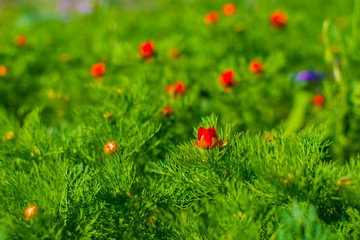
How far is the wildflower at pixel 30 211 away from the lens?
1.98 ft

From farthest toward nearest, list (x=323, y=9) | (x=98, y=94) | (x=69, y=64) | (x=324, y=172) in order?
(x=323, y=9) < (x=69, y=64) < (x=98, y=94) < (x=324, y=172)

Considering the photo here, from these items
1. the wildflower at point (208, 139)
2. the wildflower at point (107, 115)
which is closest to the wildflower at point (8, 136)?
the wildflower at point (107, 115)

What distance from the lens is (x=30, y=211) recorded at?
61 cm

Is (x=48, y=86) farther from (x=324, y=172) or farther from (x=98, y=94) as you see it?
(x=324, y=172)

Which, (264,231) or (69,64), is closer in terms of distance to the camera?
(264,231)

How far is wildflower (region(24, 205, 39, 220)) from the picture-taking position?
60cm

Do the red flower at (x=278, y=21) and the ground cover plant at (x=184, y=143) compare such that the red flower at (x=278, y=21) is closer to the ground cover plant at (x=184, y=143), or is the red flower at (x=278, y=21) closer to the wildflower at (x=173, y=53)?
the ground cover plant at (x=184, y=143)

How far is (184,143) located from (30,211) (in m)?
0.32

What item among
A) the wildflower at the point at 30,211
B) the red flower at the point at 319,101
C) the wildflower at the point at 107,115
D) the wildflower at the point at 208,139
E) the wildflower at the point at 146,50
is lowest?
the red flower at the point at 319,101

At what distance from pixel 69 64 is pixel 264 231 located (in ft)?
5.10

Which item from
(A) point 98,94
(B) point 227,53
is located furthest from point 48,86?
(B) point 227,53

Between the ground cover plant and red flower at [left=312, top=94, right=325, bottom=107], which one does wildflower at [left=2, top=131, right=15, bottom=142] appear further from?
red flower at [left=312, top=94, right=325, bottom=107]

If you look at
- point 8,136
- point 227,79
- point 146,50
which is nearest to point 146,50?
point 146,50

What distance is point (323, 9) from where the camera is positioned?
8.17 ft
